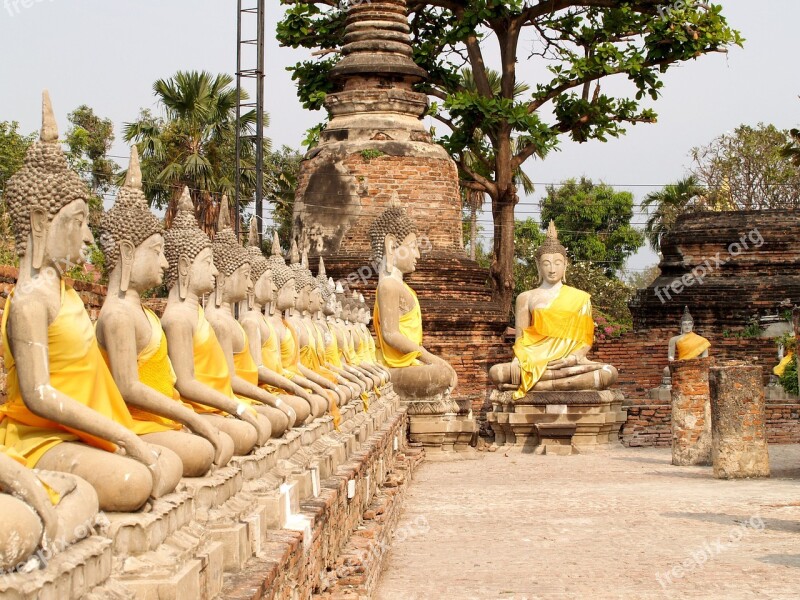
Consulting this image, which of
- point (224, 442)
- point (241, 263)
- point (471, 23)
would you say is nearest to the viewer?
point (224, 442)

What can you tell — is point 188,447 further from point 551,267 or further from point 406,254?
point 551,267

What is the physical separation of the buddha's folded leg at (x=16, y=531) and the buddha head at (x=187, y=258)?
2.61 metres

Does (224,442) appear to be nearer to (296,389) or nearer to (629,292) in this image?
(296,389)

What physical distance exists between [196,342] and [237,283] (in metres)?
1.00

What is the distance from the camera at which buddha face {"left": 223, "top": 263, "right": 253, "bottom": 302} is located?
21.2 feet

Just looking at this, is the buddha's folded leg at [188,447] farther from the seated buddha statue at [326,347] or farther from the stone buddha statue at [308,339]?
the seated buddha statue at [326,347]

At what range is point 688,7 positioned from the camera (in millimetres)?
24062

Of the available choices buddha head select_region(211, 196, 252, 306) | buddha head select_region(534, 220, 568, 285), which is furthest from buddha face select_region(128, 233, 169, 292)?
buddha head select_region(534, 220, 568, 285)

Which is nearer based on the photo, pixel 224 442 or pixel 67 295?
pixel 67 295

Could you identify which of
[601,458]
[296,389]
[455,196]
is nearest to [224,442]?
[296,389]

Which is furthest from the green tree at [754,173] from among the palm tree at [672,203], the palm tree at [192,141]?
the palm tree at [192,141]

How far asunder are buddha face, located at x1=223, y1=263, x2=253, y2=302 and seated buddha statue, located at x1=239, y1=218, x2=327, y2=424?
36 cm

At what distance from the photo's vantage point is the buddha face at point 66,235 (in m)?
3.86

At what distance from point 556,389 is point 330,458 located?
9620 mm
